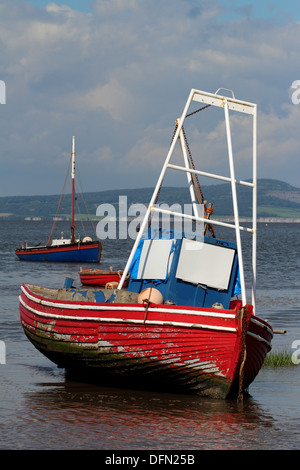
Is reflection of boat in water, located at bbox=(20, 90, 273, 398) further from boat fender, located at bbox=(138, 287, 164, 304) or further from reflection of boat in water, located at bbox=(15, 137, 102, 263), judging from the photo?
reflection of boat in water, located at bbox=(15, 137, 102, 263)

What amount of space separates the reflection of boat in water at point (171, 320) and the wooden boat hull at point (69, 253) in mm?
44480

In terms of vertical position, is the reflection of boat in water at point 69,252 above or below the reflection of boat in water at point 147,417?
above

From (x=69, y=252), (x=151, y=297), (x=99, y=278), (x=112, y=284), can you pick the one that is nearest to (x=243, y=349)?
(x=151, y=297)

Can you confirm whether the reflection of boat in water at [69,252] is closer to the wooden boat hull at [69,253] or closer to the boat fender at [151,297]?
the wooden boat hull at [69,253]

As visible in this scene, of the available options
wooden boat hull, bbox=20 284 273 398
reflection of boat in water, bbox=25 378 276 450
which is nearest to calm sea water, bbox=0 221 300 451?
reflection of boat in water, bbox=25 378 276 450

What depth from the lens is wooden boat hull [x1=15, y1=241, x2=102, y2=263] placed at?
61.6 metres

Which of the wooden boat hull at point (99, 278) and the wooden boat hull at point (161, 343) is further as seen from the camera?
the wooden boat hull at point (99, 278)

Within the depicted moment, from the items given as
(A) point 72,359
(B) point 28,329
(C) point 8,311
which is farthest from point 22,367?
(C) point 8,311

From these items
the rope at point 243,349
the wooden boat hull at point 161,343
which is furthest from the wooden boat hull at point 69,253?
the rope at point 243,349

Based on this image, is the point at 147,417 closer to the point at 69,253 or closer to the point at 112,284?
the point at 112,284

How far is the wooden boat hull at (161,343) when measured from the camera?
43.5 ft

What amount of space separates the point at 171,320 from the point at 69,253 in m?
48.7

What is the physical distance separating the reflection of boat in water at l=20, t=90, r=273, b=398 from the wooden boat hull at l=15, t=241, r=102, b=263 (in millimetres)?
44480

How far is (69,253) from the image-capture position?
6162 cm
